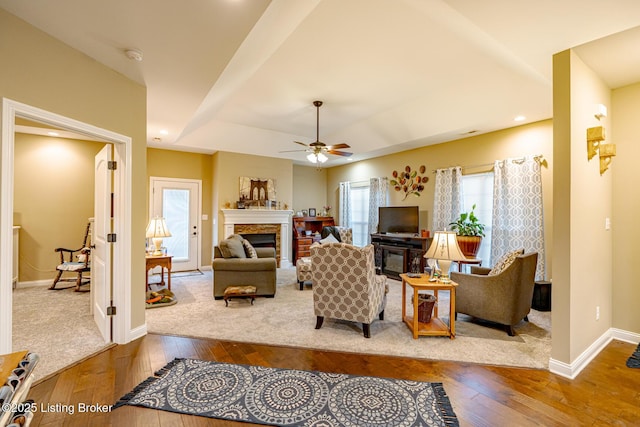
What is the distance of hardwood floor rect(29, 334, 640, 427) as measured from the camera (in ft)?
6.19

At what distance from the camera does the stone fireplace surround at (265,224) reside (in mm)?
6383

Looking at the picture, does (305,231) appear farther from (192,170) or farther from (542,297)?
(542,297)

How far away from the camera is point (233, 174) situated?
6543mm

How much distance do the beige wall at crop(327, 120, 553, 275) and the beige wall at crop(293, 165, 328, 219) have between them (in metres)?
1.29

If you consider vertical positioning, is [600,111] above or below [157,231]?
above

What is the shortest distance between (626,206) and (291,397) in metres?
3.88

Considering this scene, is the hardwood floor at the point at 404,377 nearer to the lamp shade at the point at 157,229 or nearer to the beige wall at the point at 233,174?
the lamp shade at the point at 157,229

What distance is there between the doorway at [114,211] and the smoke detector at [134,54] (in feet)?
2.33

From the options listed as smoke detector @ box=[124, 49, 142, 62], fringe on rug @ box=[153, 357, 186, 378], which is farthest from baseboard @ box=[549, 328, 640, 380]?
smoke detector @ box=[124, 49, 142, 62]

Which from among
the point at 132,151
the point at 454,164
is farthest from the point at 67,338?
the point at 454,164

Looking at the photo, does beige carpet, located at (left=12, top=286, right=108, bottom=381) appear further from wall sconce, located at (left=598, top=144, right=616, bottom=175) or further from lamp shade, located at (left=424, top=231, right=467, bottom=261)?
wall sconce, located at (left=598, top=144, right=616, bottom=175)

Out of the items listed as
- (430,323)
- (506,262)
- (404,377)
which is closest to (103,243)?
(404,377)

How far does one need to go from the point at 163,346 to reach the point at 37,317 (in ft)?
6.78

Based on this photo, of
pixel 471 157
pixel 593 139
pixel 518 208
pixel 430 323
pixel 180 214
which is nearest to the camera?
pixel 593 139
